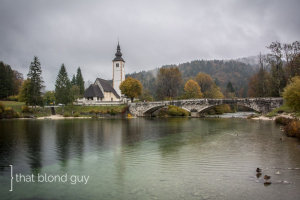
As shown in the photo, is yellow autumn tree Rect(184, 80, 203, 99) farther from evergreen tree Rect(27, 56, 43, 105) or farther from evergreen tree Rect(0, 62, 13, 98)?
evergreen tree Rect(0, 62, 13, 98)

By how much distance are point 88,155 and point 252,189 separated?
1126 centimetres

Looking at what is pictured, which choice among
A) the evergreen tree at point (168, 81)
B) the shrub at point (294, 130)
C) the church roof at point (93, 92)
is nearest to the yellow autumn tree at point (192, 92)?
the evergreen tree at point (168, 81)

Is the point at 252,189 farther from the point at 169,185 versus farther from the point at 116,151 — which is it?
the point at 116,151

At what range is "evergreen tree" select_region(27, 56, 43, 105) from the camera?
217 ft

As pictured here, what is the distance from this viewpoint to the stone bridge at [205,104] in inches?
2160

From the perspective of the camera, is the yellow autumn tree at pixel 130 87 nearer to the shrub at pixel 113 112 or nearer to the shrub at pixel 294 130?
the shrub at pixel 113 112

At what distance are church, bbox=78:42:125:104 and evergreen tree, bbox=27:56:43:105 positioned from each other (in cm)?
1356

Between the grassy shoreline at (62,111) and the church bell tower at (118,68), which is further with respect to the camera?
the church bell tower at (118,68)

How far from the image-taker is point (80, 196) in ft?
30.6

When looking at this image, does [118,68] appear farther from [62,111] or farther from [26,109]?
[26,109]

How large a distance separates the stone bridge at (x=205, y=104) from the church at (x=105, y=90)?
986 centimetres

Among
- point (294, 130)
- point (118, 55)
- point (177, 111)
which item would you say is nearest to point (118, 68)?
point (118, 55)

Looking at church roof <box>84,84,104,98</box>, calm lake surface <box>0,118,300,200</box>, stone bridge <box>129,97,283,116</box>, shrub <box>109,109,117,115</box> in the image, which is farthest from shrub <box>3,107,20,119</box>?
calm lake surface <box>0,118,300,200</box>

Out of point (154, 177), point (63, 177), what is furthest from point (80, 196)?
point (154, 177)
